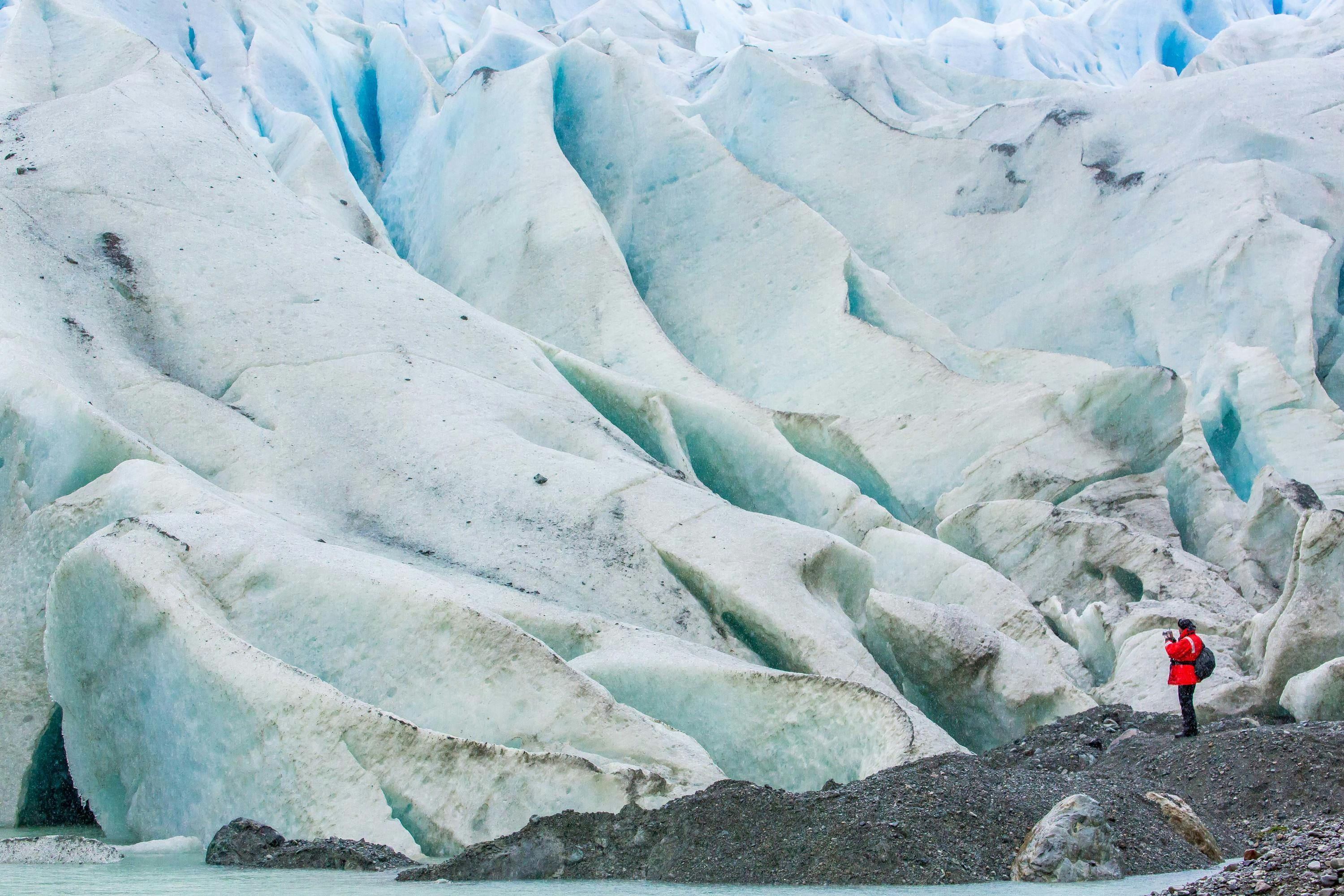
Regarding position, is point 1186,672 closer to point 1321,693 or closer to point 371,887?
point 1321,693

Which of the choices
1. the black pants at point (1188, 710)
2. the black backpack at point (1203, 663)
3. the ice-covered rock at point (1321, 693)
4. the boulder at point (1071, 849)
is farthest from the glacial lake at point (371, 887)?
the ice-covered rock at point (1321, 693)

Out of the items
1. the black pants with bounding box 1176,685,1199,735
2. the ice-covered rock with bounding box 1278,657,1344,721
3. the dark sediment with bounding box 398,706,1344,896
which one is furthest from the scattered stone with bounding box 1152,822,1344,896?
the ice-covered rock with bounding box 1278,657,1344,721

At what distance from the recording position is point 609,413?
1307cm

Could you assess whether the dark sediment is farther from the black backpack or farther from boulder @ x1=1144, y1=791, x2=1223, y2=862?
the black backpack

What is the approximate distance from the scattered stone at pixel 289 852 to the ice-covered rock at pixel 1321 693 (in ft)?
19.0

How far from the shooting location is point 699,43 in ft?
92.4

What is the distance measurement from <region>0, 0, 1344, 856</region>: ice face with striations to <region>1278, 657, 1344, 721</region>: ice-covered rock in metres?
Result: 0.02

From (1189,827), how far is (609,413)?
8.30 meters

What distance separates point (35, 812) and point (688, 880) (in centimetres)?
471

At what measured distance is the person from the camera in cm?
743

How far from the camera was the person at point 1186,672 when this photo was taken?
7.43m

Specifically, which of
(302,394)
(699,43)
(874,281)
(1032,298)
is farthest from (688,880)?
(699,43)

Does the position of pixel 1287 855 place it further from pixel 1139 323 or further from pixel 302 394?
pixel 1139 323

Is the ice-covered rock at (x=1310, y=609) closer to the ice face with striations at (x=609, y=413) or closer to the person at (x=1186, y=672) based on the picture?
the ice face with striations at (x=609, y=413)
